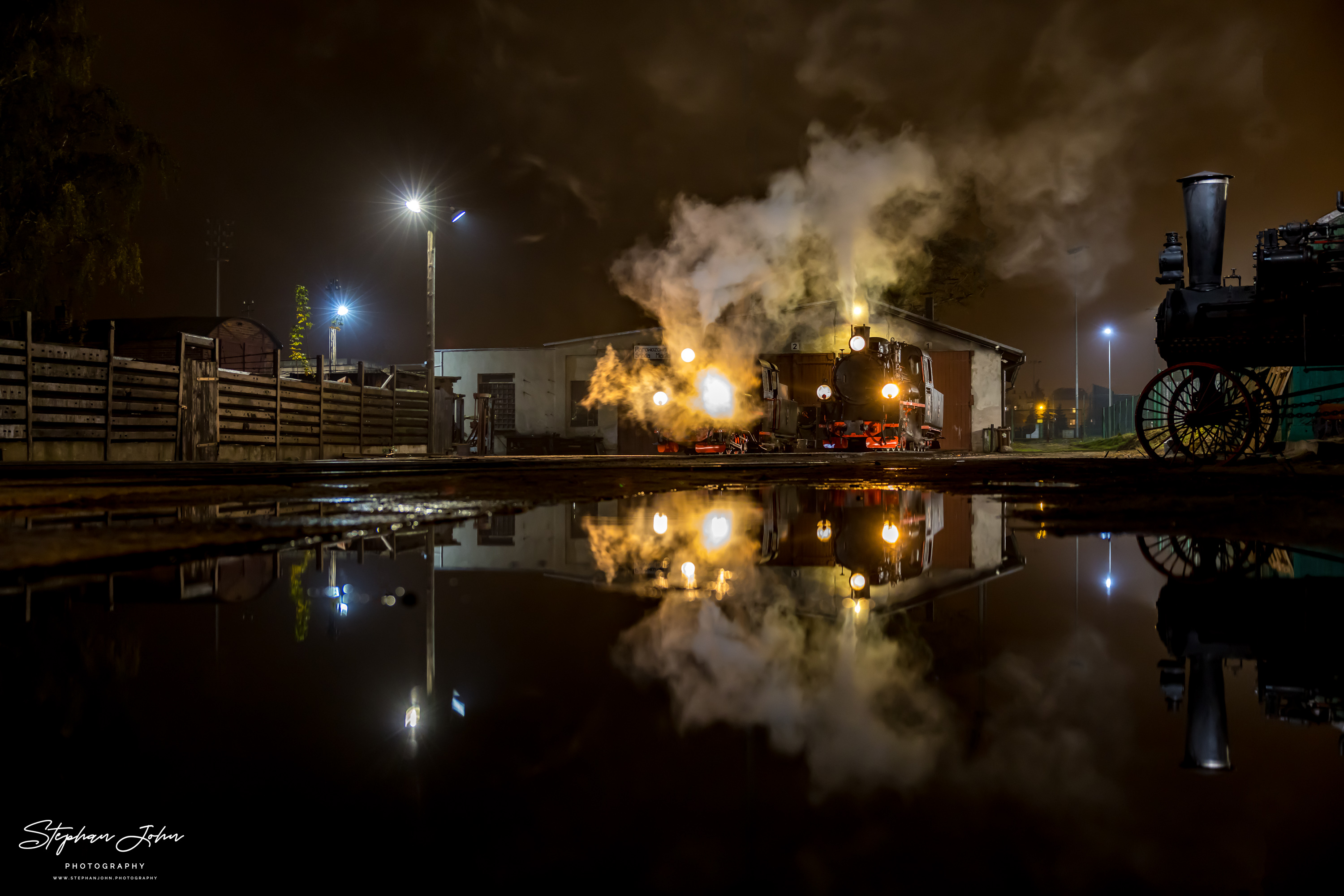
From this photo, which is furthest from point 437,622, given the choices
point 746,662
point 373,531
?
point 373,531

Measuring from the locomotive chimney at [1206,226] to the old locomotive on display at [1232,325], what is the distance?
0.01m

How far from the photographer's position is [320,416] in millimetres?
20406

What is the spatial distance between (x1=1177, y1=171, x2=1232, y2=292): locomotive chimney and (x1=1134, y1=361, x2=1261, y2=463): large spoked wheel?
1198 millimetres

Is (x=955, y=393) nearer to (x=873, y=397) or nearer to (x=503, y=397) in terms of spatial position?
(x=873, y=397)

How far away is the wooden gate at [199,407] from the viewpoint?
53.4ft

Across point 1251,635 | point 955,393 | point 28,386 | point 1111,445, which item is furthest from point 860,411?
point 1251,635

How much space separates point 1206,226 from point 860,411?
1164 centimetres

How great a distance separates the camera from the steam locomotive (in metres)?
21.9

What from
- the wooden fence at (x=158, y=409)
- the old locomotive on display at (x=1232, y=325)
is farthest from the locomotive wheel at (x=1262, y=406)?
the wooden fence at (x=158, y=409)

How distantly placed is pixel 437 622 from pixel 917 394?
22.6 m

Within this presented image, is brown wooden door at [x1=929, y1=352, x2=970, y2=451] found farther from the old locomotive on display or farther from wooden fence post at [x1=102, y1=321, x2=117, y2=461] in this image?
wooden fence post at [x1=102, y1=321, x2=117, y2=461]

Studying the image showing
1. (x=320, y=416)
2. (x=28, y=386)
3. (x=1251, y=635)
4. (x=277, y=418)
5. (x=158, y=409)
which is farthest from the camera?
(x=320, y=416)
